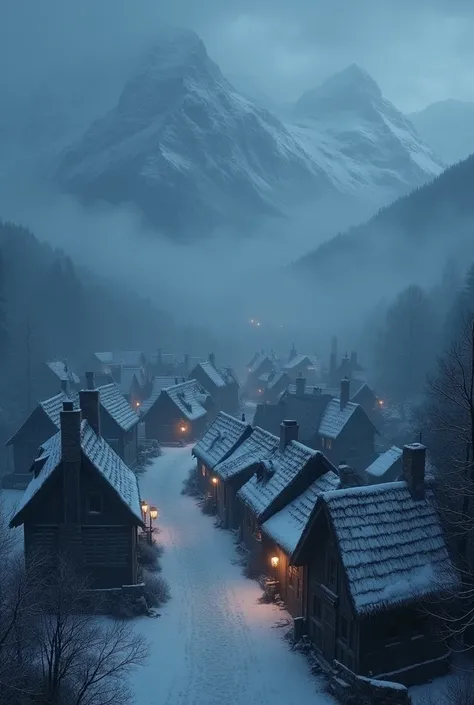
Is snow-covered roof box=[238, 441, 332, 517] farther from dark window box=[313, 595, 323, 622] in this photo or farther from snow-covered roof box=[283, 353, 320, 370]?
snow-covered roof box=[283, 353, 320, 370]

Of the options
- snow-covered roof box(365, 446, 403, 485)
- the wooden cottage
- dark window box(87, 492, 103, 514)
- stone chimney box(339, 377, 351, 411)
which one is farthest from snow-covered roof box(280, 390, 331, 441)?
dark window box(87, 492, 103, 514)

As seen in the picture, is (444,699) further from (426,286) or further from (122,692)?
(426,286)

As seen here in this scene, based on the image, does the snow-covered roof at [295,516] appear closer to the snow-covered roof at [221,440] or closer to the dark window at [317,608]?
the dark window at [317,608]

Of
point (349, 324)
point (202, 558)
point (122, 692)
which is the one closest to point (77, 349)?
point (349, 324)

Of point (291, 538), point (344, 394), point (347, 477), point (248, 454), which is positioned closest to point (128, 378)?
point (344, 394)

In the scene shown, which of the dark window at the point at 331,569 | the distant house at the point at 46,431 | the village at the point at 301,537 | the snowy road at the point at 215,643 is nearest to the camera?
the village at the point at 301,537

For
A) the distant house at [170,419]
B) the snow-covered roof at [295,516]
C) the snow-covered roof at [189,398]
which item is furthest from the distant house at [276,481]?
the snow-covered roof at [189,398]
